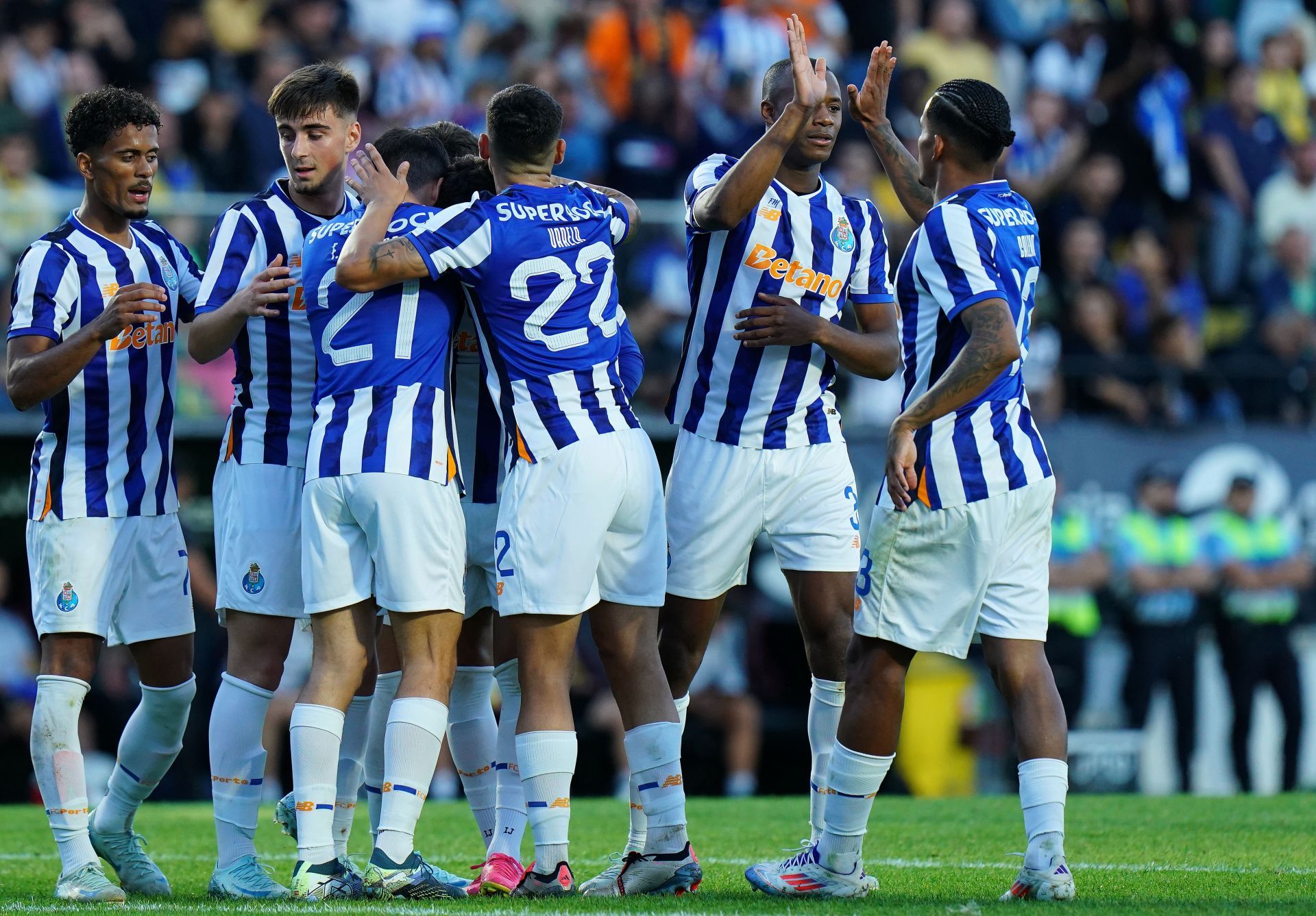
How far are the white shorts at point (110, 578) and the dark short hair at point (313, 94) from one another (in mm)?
1581

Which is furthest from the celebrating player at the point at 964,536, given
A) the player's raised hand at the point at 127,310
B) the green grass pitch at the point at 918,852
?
the player's raised hand at the point at 127,310

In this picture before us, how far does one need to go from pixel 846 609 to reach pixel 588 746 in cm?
684

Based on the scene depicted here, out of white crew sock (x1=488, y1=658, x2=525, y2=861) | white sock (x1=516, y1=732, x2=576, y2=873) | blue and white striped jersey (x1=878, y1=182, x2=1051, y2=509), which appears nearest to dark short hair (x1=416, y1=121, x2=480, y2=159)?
blue and white striped jersey (x1=878, y1=182, x2=1051, y2=509)

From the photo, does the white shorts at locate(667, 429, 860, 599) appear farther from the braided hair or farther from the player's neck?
the player's neck

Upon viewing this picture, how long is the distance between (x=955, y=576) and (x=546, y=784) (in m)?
1.52

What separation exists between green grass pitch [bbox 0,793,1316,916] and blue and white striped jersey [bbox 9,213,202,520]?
1439 mm

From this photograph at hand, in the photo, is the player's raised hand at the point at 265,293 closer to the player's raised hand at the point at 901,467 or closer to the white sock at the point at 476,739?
the white sock at the point at 476,739

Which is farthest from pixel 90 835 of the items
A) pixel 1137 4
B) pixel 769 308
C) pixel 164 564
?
pixel 1137 4

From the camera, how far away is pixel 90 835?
637 cm

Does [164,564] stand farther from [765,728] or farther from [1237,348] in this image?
[1237,348]

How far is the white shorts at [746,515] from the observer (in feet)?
20.7

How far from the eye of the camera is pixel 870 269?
659 cm

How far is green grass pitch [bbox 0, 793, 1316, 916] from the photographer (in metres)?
5.39

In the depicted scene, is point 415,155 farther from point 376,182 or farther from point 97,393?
point 97,393
